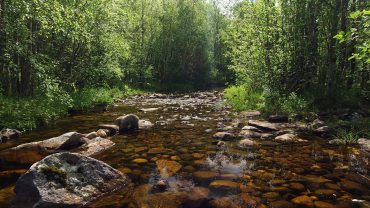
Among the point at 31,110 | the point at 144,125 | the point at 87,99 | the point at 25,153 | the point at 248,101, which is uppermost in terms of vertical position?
the point at 31,110

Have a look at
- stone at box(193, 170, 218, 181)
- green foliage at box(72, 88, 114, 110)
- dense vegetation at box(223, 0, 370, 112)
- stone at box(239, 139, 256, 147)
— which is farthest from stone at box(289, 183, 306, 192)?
green foliage at box(72, 88, 114, 110)

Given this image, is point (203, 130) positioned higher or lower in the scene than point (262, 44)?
lower

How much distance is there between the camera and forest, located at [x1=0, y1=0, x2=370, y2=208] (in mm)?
6492

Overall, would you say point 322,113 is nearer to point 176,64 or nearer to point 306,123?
point 306,123

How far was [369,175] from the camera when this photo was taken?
7664 millimetres

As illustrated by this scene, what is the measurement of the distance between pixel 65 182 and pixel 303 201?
5.05 m

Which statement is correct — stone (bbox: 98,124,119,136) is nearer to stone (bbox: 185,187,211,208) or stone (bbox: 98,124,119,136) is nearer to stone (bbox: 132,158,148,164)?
stone (bbox: 132,158,148,164)

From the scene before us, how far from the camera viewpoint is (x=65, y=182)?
6262 millimetres

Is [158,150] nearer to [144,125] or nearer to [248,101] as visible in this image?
[144,125]

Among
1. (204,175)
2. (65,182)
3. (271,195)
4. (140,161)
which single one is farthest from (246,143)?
(65,182)

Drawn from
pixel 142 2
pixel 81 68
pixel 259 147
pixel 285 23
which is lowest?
pixel 259 147

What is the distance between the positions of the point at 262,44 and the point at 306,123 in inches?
223

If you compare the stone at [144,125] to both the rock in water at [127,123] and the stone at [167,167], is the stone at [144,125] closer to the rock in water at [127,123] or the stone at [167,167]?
the rock in water at [127,123]

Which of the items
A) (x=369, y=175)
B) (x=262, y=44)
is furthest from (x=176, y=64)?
(x=369, y=175)
